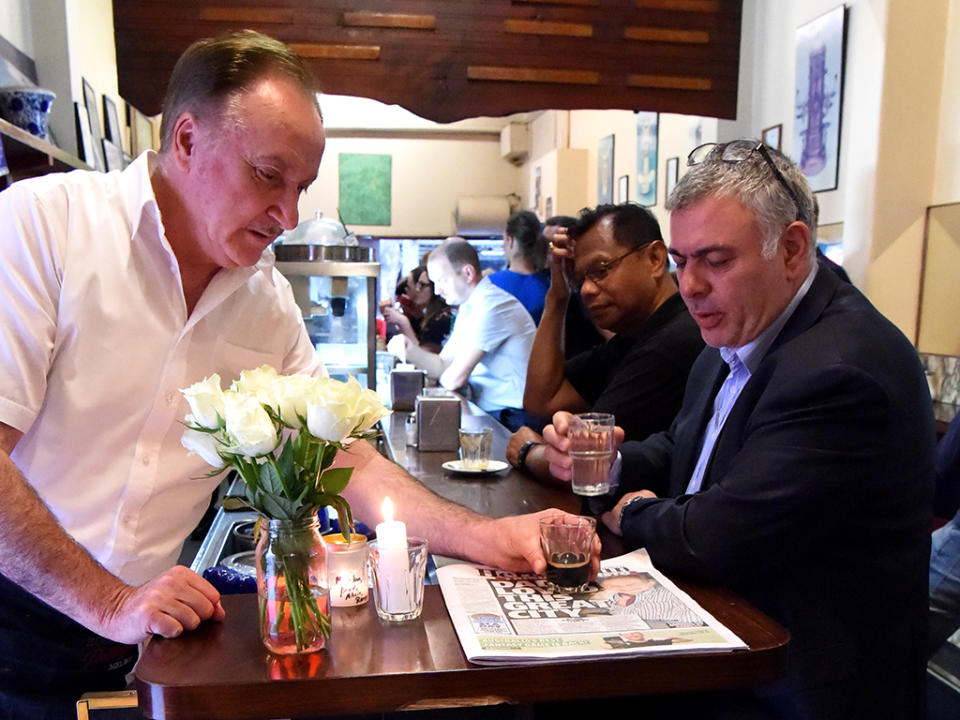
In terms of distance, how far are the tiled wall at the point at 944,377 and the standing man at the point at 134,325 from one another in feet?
7.15

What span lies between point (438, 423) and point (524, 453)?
56 centimetres

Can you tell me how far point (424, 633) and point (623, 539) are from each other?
2.01 ft

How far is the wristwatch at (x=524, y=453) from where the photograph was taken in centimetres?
243

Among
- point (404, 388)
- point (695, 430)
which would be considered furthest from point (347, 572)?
point (404, 388)

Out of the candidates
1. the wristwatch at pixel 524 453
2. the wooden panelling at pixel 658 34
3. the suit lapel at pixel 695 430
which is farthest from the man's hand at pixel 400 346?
the suit lapel at pixel 695 430

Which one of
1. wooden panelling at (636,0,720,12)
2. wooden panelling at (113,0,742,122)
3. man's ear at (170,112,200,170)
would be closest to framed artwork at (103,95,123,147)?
wooden panelling at (113,0,742,122)

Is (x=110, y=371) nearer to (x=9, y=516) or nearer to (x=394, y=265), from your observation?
(x=9, y=516)

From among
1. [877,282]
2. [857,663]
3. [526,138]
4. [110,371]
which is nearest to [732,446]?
[857,663]

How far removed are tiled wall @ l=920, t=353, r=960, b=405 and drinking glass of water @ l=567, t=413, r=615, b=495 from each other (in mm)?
1612

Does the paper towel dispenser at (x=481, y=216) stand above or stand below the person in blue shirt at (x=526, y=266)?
above

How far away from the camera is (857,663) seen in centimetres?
138

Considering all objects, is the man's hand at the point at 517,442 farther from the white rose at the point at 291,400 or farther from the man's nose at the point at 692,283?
the white rose at the point at 291,400

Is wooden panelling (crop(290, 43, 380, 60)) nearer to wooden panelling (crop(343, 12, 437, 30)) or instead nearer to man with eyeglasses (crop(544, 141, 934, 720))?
wooden panelling (crop(343, 12, 437, 30))

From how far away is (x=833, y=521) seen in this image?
138 cm
